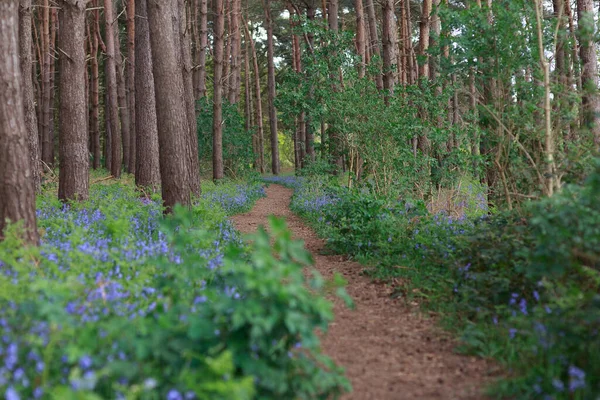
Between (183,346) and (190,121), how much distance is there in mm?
12941

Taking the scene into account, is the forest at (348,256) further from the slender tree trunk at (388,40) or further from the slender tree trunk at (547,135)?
the slender tree trunk at (388,40)

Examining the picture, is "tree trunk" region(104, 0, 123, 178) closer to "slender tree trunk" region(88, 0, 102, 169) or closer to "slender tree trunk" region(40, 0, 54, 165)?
"slender tree trunk" region(40, 0, 54, 165)

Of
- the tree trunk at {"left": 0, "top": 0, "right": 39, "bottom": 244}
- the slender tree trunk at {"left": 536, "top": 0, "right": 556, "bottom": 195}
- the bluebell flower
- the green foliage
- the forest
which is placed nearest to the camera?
the bluebell flower

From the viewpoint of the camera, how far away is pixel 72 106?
9.75m

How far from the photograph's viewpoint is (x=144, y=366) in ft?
9.53

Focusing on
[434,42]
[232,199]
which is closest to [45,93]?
[232,199]

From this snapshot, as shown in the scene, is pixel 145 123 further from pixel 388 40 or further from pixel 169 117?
pixel 388 40

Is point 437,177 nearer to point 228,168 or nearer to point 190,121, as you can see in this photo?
point 190,121

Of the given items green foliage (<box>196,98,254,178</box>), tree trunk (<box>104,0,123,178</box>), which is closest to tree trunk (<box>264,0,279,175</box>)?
green foliage (<box>196,98,254,178</box>)

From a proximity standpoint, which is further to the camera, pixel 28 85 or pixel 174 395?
pixel 28 85

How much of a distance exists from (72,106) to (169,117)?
1.94 metres

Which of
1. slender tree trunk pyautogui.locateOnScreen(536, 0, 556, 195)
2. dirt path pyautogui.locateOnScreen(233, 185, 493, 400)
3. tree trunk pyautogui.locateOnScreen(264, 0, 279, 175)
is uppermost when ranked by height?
tree trunk pyautogui.locateOnScreen(264, 0, 279, 175)

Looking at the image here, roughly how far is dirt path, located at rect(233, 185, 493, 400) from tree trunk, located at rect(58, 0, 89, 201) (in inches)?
219

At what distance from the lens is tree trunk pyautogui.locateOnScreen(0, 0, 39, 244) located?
17.3 feet
